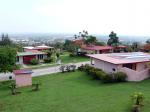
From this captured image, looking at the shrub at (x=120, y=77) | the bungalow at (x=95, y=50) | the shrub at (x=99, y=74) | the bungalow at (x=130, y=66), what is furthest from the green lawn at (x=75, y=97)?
the bungalow at (x=95, y=50)

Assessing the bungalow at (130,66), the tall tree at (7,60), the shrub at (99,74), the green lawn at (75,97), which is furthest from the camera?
the tall tree at (7,60)

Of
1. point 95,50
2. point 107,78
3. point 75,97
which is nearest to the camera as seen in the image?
point 75,97

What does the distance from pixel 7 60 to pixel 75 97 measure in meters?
11.7

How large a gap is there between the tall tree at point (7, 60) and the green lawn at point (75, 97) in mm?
2236

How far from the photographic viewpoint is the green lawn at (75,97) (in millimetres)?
16527

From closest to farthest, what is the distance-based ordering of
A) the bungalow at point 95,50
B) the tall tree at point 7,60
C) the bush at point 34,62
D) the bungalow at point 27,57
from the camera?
the tall tree at point 7,60
the bush at point 34,62
the bungalow at point 27,57
the bungalow at point 95,50

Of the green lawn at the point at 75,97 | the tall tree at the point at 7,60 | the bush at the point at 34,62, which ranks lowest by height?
the green lawn at the point at 75,97

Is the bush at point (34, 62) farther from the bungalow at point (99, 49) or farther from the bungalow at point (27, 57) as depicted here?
the bungalow at point (99, 49)

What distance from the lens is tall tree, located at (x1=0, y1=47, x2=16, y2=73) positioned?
27.4 m

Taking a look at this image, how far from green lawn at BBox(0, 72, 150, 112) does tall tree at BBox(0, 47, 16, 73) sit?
2236 mm

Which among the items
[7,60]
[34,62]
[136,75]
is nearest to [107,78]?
[136,75]

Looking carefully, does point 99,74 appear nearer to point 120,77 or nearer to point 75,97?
point 120,77

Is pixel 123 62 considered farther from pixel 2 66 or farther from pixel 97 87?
pixel 2 66

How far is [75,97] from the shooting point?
19422 millimetres
